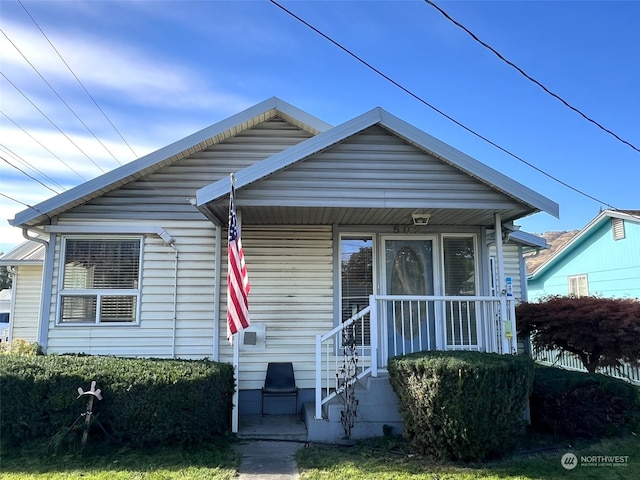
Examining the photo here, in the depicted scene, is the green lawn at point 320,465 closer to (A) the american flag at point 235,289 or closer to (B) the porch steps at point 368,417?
(B) the porch steps at point 368,417

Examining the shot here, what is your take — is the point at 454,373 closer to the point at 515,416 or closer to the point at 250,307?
the point at 515,416

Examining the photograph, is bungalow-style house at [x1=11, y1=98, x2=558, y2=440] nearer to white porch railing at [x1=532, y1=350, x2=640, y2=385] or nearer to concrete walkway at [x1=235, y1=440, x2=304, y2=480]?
concrete walkway at [x1=235, y1=440, x2=304, y2=480]

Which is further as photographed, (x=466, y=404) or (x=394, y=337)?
(x=394, y=337)

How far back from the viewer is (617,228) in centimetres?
1573

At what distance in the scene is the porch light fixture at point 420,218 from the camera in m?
6.55

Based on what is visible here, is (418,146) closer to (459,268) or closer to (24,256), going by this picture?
(459,268)

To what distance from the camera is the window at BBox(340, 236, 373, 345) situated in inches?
287

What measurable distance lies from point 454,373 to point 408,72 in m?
5.42

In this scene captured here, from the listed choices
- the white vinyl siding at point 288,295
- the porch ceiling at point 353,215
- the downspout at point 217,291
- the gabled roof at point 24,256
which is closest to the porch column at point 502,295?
the porch ceiling at point 353,215

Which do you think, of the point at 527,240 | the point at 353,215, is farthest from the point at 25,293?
the point at 527,240

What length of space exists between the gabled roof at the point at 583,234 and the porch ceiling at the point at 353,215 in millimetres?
10729

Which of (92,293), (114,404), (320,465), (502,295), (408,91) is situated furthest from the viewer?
(408,91)

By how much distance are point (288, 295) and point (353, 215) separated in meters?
1.71

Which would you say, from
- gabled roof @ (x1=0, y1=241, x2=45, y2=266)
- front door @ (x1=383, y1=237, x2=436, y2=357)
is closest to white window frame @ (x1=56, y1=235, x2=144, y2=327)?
front door @ (x1=383, y1=237, x2=436, y2=357)
